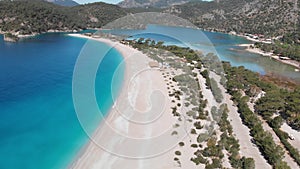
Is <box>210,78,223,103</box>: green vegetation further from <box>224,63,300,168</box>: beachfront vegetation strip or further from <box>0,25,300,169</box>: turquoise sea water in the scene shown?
<box>0,25,300,169</box>: turquoise sea water

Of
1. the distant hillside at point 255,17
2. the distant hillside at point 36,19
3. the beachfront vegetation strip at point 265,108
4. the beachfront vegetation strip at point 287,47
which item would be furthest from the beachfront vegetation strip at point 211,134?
the distant hillside at point 255,17

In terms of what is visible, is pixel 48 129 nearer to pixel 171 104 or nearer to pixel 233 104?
pixel 171 104

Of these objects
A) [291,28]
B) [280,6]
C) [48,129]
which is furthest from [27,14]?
[280,6]

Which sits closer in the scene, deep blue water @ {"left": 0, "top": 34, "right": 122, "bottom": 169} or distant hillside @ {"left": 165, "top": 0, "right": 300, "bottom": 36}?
deep blue water @ {"left": 0, "top": 34, "right": 122, "bottom": 169}

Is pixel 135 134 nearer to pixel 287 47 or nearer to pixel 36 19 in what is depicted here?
pixel 287 47

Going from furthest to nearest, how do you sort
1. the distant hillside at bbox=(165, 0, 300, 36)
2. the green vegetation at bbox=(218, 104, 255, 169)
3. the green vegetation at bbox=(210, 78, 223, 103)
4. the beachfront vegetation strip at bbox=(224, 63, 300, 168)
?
the distant hillside at bbox=(165, 0, 300, 36)
the green vegetation at bbox=(210, 78, 223, 103)
the beachfront vegetation strip at bbox=(224, 63, 300, 168)
the green vegetation at bbox=(218, 104, 255, 169)

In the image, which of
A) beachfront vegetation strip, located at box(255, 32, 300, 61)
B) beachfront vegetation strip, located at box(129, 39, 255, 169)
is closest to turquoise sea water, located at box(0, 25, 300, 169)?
beachfront vegetation strip, located at box(129, 39, 255, 169)

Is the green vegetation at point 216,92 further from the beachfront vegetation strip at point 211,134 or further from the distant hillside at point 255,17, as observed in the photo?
the distant hillside at point 255,17
